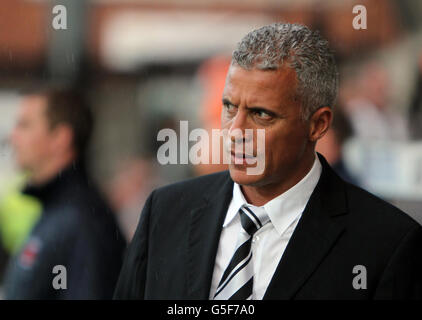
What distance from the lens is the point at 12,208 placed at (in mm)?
3578

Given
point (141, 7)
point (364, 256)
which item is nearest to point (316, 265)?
point (364, 256)

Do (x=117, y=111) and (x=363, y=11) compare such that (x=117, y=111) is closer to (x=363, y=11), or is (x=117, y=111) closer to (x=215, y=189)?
(x=363, y=11)

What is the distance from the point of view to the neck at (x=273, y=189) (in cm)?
169

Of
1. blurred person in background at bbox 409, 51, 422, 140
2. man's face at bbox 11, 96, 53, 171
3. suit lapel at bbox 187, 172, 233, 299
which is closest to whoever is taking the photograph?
suit lapel at bbox 187, 172, 233, 299

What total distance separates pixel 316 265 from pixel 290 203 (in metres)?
0.19

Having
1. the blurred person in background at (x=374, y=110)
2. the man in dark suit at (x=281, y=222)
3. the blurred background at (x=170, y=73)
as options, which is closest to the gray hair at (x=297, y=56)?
the man in dark suit at (x=281, y=222)

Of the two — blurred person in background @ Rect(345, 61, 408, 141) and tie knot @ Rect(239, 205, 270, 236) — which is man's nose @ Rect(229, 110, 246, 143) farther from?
blurred person in background @ Rect(345, 61, 408, 141)

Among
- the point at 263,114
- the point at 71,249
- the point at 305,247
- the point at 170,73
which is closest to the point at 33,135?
the point at 71,249

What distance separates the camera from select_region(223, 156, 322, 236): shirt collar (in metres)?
1.64

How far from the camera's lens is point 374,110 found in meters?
3.84

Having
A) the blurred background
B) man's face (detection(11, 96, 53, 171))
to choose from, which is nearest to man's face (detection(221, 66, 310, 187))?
man's face (detection(11, 96, 53, 171))

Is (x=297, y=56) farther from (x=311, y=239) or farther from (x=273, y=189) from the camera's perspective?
(x=311, y=239)

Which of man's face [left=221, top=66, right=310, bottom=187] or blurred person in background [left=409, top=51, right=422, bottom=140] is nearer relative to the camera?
man's face [left=221, top=66, right=310, bottom=187]

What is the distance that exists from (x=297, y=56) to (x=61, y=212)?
1.29 meters
